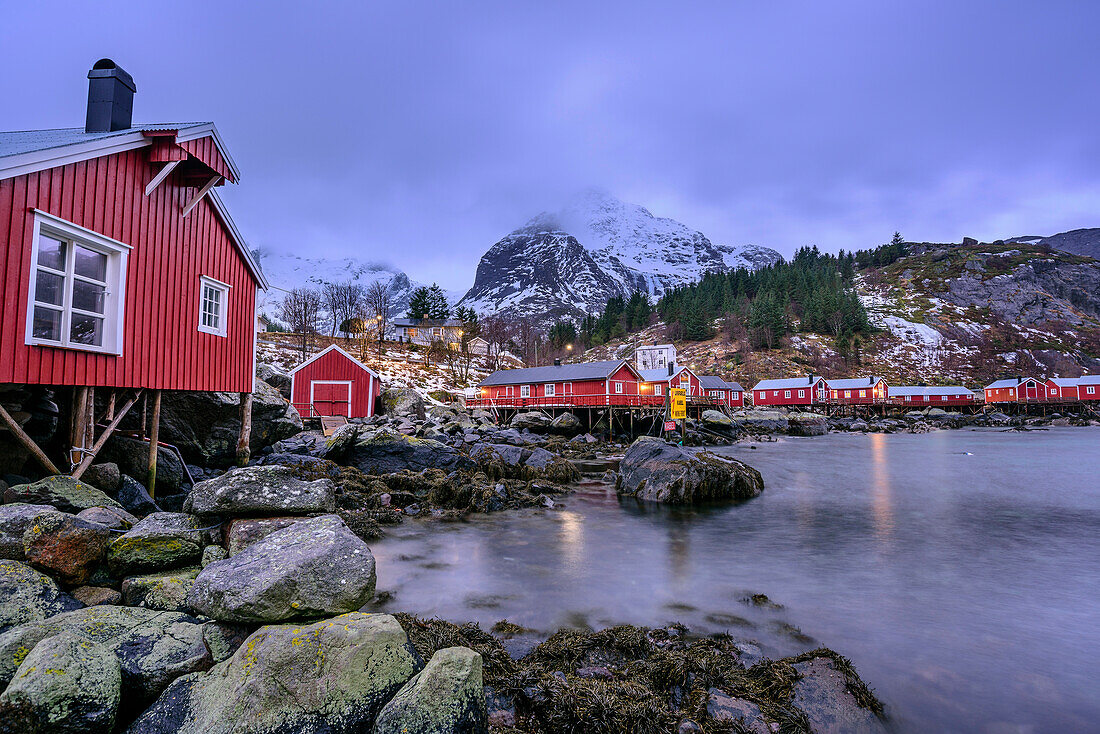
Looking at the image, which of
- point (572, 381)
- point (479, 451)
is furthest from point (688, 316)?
point (479, 451)

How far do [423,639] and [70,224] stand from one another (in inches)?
343

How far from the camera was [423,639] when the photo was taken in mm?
5934

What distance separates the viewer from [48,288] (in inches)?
323

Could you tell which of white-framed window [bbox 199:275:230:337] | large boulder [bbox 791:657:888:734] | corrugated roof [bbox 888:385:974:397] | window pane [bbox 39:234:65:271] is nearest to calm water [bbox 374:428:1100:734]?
large boulder [bbox 791:657:888:734]

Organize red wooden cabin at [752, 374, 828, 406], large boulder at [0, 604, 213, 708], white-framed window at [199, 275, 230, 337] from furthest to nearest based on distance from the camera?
1. red wooden cabin at [752, 374, 828, 406]
2. white-framed window at [199, 275, 230, 337]
3. large boulder at [0, 604, 213, 708]

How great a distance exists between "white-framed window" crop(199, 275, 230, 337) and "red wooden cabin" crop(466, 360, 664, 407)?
3157 centimetres

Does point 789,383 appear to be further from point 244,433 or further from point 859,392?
point 244,433

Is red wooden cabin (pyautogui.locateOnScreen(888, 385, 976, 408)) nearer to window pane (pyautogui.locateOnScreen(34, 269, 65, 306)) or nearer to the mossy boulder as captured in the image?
the mossy boulder

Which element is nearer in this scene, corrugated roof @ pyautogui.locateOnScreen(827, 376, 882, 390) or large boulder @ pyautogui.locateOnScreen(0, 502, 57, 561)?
large boulder @ pyautogui.locateOnScreen(0, 502, 57, 561)

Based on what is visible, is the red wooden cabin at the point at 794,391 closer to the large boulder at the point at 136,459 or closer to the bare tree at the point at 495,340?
the bare tree at the point at 495,340

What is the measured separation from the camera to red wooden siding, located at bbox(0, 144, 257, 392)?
755 centimetres

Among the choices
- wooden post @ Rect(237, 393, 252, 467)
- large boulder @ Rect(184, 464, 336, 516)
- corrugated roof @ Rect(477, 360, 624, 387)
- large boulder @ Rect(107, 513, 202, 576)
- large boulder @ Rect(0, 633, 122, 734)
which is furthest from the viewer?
corrugated roof @ Rect(477, 360, 624, 387)

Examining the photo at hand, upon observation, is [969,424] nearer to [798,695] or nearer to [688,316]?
[688,316]

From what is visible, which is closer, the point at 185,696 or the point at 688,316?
the point at 185,696
